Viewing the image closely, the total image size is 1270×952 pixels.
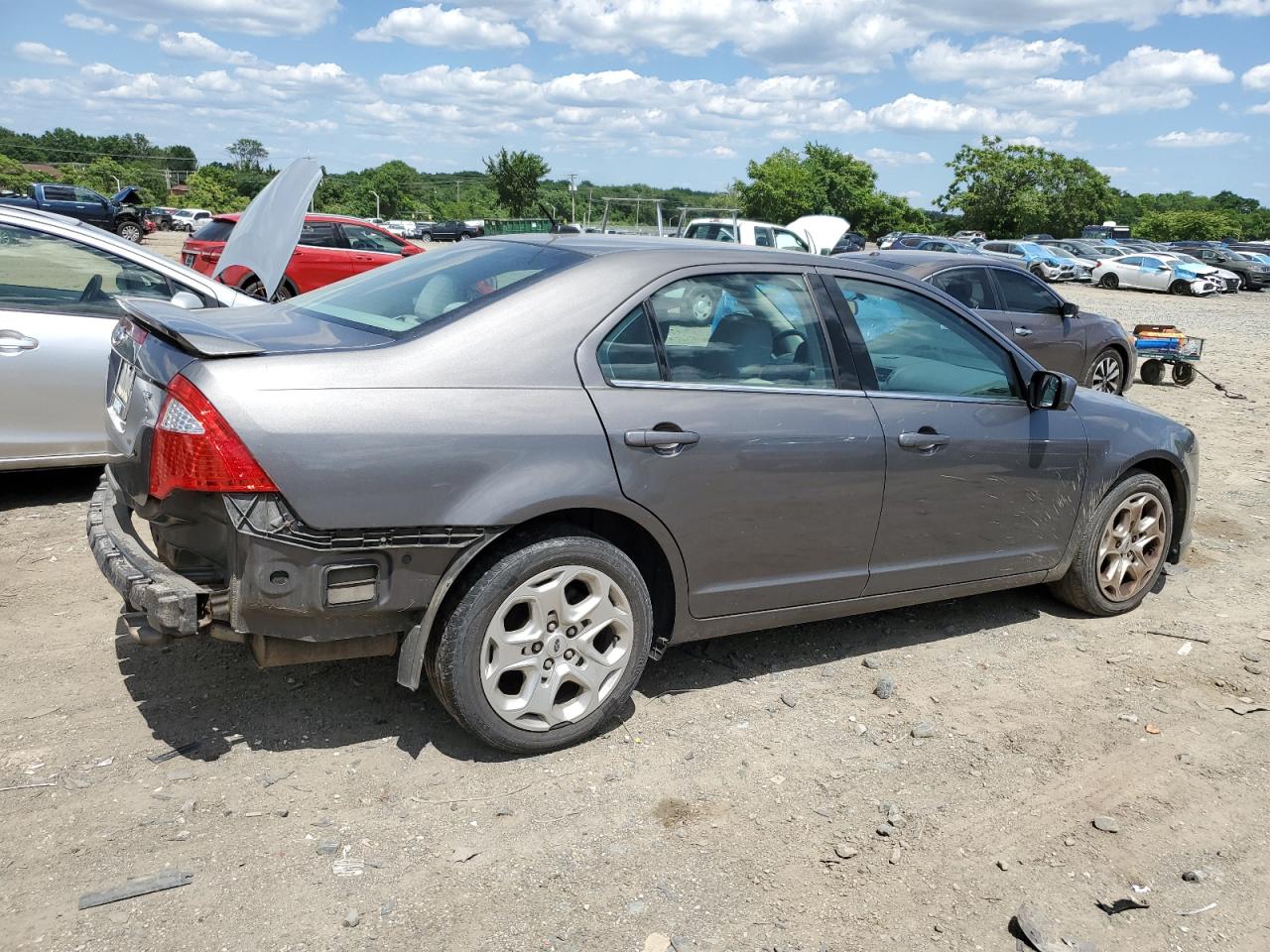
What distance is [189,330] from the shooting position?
10.6 feet

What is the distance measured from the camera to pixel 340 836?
3.04 m

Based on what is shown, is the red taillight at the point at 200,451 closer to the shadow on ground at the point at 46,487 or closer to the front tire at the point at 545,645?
the front tire at the point at 545,645

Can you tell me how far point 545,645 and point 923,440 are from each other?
172 cm

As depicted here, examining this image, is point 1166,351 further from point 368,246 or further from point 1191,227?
point 1191,227

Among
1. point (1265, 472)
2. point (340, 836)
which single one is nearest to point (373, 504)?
point (340, 836)

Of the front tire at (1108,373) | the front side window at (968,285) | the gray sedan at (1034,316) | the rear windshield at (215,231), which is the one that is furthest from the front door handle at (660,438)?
the rear windshield at (215,231)

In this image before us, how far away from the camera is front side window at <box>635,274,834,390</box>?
12.1 feet

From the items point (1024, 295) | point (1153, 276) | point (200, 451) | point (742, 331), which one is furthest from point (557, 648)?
point (1153, 276)

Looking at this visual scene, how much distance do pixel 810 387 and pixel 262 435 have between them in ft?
6.47

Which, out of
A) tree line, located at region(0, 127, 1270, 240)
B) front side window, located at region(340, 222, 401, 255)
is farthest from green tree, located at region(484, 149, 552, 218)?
front side window, located at region(340, 222, 401, 255)

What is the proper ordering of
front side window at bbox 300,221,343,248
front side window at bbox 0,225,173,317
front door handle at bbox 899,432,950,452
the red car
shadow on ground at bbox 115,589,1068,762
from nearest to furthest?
1. shadow on ground at bbox 115,589,1068,762
2. front door handle at bbox 899,432,950,452
3. front side window at bbox 0,225,173,317
4. the red car
5. front side window at bbox 300,221,343,248

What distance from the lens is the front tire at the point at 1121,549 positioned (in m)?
4.94

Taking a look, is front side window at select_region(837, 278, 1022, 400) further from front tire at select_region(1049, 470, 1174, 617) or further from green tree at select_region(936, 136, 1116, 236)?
green tree at select_region(936, 136, 1116, 236)

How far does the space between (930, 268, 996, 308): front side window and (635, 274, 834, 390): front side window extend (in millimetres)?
5935
